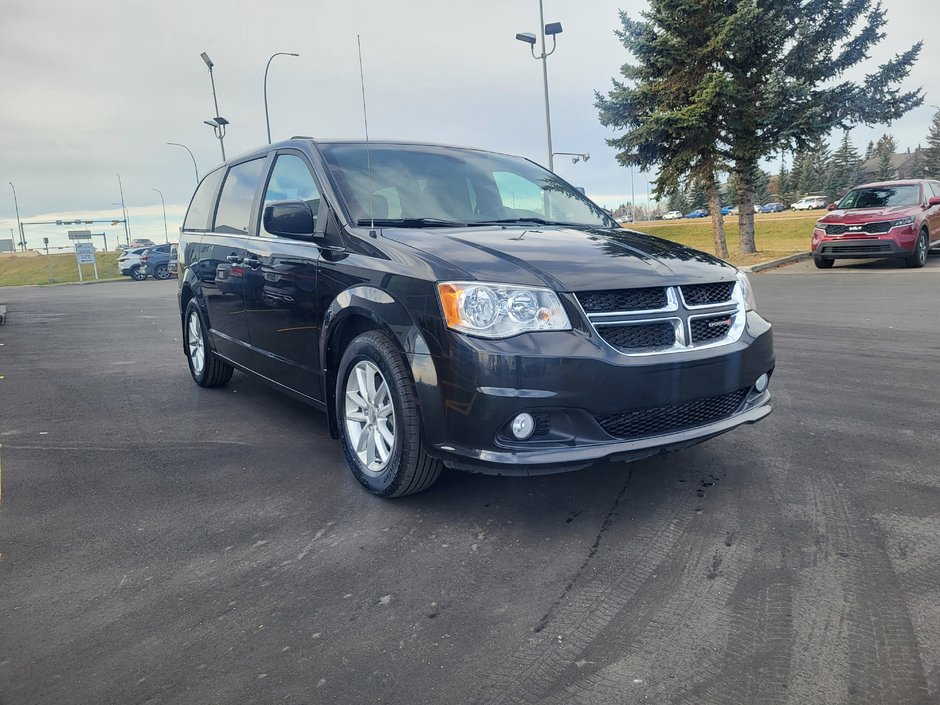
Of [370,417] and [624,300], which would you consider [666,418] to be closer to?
[624,300]

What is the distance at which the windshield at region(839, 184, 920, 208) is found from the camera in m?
15.8

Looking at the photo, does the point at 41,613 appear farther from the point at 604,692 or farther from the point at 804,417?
the point at 804,417

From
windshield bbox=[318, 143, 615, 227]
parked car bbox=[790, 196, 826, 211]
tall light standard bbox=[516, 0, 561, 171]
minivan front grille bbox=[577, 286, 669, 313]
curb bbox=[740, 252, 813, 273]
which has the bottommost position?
curb bbox=[740, 252, 813, 273]

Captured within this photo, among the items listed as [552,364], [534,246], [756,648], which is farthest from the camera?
[534,246]

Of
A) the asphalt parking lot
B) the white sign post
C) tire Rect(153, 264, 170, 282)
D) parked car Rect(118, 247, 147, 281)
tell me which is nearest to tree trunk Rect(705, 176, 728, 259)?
the asphalt parking lot

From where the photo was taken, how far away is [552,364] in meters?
2.91

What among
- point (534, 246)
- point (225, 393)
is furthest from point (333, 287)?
point (225, 393)

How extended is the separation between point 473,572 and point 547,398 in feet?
2.37

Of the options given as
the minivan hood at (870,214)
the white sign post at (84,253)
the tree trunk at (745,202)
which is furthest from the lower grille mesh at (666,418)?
the white sign post at (84,253)

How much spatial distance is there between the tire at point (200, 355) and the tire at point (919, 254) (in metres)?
14.7

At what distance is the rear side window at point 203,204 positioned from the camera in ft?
19.2

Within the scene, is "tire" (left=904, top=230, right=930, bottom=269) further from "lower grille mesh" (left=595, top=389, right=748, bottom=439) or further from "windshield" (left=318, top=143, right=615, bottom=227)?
"lower grille mesh" (left=595, top=389, right=748, bottom=439)

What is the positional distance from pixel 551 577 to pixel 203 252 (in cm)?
410

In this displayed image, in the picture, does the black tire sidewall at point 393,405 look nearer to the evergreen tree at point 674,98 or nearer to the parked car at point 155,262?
the evergreen tree at point 674,98
